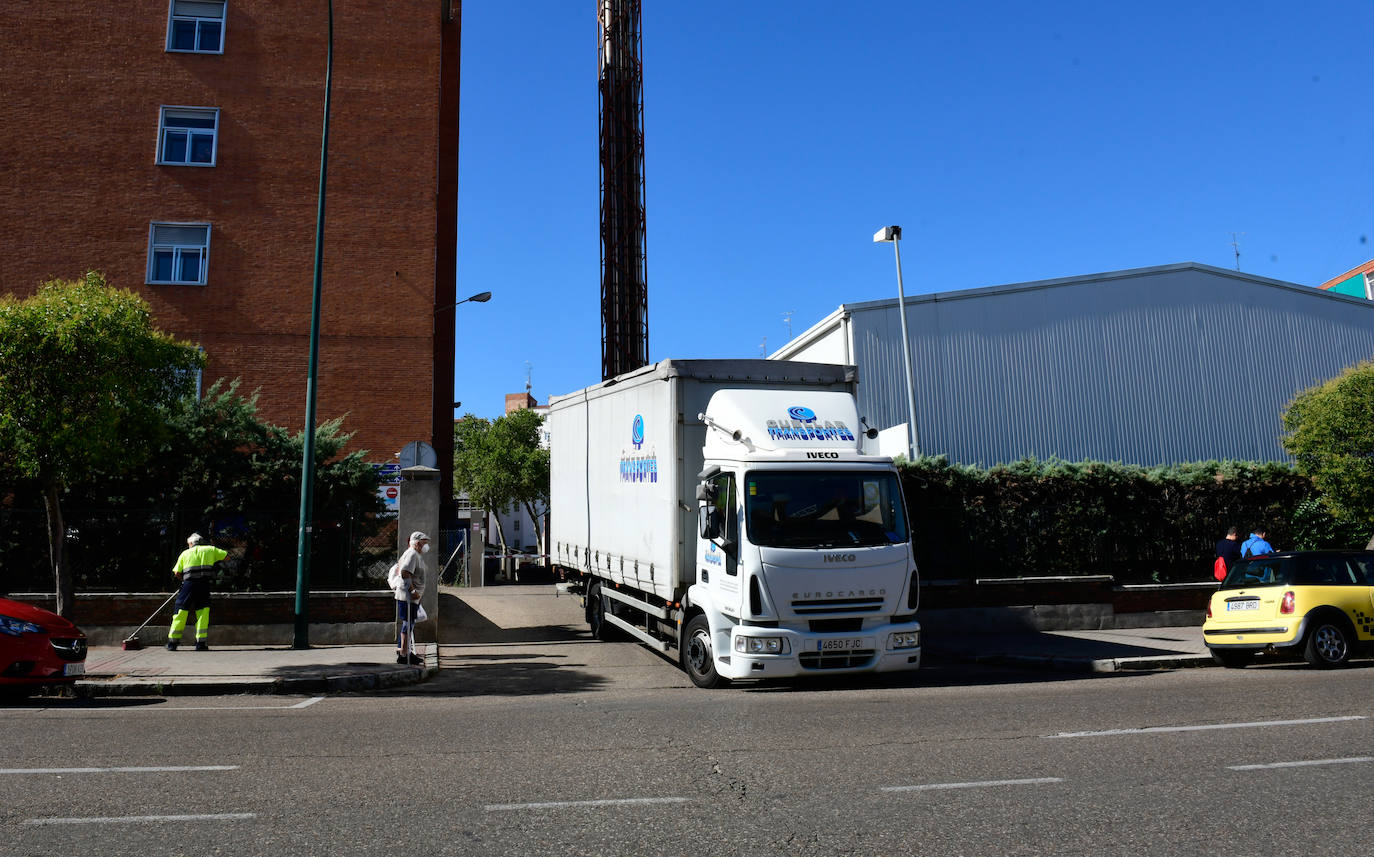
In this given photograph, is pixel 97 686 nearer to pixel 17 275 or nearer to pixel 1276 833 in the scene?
pixel 1276 833

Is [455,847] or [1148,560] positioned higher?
[1148,560]

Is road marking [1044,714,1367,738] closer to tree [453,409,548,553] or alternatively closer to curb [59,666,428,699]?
curb [59,666,428,699]

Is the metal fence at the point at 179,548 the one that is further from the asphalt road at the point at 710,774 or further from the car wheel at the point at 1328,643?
the car wheel at the point at 1328,643

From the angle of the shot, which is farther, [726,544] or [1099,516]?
[1099,516]

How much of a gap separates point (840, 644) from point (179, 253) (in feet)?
70.8

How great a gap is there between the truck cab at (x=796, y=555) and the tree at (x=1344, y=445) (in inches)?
467

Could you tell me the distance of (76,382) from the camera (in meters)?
11.1

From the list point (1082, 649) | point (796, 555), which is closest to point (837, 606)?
point (796, 555)

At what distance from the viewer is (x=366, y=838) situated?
4398mm

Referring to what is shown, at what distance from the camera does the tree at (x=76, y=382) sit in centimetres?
1085

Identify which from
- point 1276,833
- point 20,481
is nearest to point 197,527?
point 20,481

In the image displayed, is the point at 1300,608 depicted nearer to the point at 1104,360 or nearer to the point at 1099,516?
the point at 1099,516

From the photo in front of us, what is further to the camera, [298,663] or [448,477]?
[448,477]

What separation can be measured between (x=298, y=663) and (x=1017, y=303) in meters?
21.3
